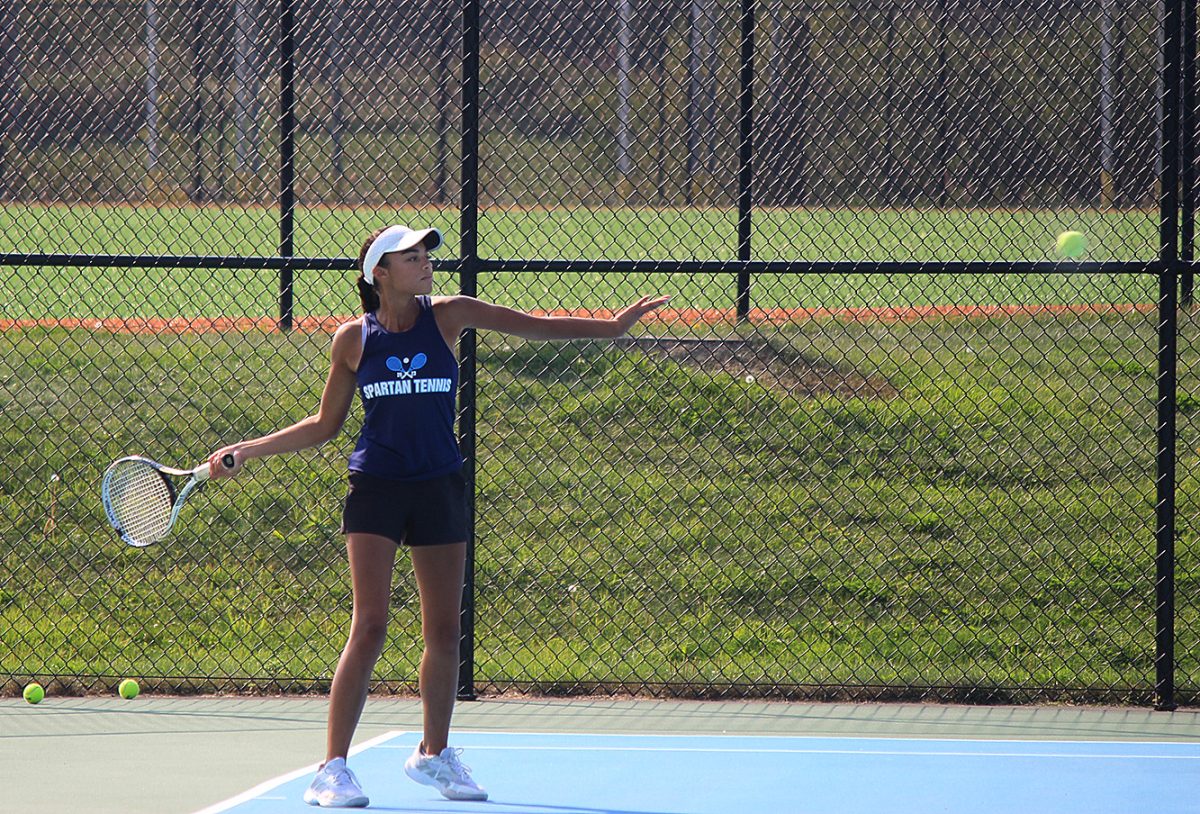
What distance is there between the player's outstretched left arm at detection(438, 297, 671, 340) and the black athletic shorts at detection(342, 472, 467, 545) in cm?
51

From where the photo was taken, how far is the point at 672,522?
8.19m

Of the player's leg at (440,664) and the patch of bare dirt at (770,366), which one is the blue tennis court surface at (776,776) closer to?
the player's leg at (440,664)

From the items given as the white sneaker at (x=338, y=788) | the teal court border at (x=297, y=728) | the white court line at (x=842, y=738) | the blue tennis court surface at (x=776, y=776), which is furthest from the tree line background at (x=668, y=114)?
the white sneaker at (x=338, y=788)

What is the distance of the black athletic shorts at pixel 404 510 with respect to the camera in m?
Result: 4.87

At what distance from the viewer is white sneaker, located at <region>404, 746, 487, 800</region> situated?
503cm

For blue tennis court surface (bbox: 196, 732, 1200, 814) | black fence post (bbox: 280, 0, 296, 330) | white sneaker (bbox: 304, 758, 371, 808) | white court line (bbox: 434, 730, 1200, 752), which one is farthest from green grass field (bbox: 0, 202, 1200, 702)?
white sneaker (bbox: 304, 758, 371, 808)

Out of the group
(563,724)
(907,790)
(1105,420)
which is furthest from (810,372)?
(907,790)

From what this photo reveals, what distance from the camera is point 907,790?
5250 millimetres

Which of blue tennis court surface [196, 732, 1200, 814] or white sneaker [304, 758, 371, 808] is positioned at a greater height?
white sneaker [304, 758, 371, 808]

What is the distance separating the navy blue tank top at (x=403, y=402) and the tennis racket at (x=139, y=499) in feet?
2.15

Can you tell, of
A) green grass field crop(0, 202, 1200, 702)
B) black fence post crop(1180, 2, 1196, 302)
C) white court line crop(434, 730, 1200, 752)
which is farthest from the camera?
green grass field crop(0, 202, 1200, 702)

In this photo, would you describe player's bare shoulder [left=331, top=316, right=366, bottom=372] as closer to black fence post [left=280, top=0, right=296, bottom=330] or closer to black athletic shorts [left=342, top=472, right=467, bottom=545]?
black athletic shorts [left=342, top=472, right=467, bottom=545]

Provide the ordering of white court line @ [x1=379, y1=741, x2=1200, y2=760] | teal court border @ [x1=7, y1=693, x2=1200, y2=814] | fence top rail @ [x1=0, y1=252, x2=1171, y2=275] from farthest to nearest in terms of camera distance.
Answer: fence top rail @ [x1=0, y1=252, x2=1171, y2=275], white court line @ [x1=379, y1=741, x2=1200, y2=760], teal court border @ [x1=7, y1=693, x2=1200, y2=814]

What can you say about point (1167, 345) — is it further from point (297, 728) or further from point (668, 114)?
point (668, 114)
